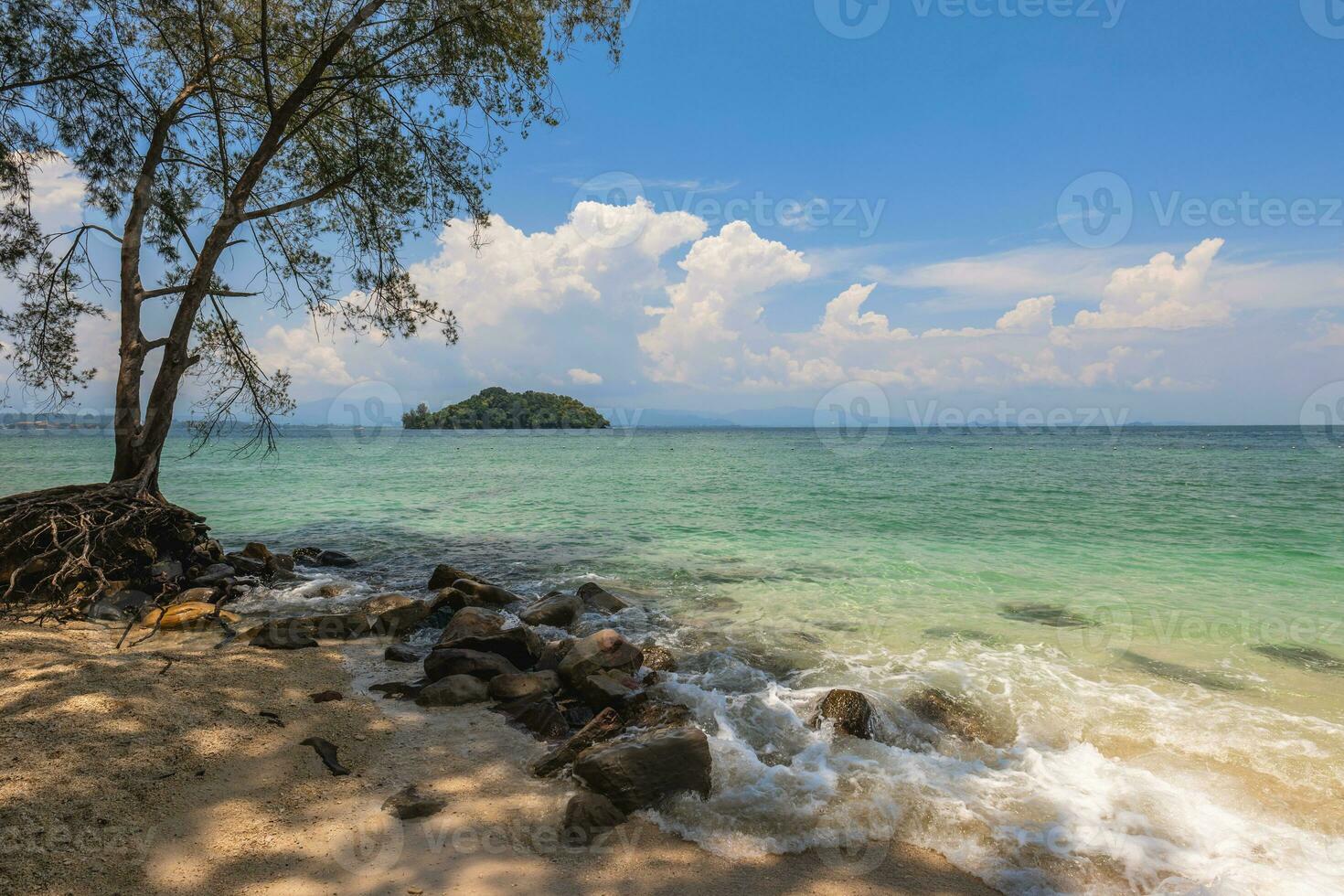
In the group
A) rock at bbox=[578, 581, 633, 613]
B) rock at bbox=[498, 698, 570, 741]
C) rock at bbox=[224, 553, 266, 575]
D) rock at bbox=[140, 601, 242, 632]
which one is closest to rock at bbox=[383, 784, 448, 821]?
rock at bbox=[498, 698, 570, 741]

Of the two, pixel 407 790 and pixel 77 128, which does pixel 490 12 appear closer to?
→ pixel 77 128

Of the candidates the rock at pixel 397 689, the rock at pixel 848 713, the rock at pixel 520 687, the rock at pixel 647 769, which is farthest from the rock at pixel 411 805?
the rock at pixel 848 713

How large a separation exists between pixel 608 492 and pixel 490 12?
2357 cm

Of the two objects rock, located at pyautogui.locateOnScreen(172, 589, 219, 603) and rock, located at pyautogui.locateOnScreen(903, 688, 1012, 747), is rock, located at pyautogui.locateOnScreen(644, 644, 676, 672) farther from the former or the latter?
rock, located at pyautogui.locateOnScreen(172, 589, 219, 603)

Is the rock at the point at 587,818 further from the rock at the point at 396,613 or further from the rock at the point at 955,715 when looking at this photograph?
the rock at the point at 396,613

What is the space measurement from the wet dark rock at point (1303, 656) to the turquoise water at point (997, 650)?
51 millimetres

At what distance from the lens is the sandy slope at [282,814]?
412 centimetres

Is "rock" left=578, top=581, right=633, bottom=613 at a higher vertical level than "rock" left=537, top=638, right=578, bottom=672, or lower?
lower

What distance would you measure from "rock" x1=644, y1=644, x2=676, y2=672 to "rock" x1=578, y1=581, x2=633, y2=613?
105 inches

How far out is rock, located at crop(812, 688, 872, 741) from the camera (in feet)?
22.3

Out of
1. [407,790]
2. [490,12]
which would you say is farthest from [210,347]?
[407,790]

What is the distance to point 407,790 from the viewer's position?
5.24 m

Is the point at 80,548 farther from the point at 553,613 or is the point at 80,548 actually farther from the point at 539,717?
the point at 539,717

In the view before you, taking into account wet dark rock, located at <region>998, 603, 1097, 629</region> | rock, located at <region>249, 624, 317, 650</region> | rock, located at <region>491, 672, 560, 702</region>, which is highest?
rock, located at <region>249, 624, 317, 650</region>
